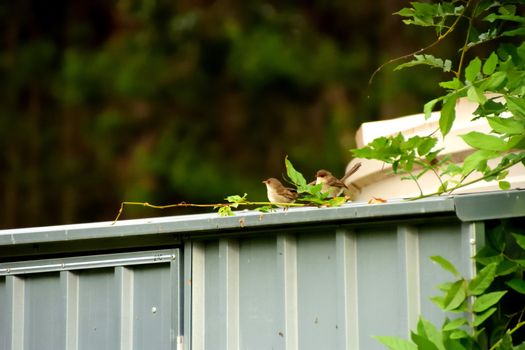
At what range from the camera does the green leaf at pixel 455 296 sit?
3521 mm

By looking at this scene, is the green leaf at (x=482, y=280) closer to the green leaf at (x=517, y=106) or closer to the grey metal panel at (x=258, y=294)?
the green leaf at (x=517, y=106)

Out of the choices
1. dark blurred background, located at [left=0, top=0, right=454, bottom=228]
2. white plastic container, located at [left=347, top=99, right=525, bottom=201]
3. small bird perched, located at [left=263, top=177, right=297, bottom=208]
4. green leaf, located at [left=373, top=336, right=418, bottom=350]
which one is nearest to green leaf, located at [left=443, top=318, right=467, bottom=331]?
green leaf, located at [left=373, top=336, right=418, bottom=350]

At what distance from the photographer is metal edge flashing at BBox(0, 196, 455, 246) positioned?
12.3ft

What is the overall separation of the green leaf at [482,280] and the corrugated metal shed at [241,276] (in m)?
0.11

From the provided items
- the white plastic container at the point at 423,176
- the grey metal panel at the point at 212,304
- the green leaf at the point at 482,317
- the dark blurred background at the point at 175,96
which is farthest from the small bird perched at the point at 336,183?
the dark blurred background at the point at 175,96

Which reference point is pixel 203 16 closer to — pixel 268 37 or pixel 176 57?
pixel 176 57

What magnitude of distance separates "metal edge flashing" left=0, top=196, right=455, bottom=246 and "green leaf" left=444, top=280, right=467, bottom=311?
0.80ft

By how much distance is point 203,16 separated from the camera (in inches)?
672

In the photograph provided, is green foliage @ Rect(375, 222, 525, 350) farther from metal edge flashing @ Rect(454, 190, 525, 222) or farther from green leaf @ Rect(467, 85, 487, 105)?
green leaf @ Rect(467, 85, 487, 105)

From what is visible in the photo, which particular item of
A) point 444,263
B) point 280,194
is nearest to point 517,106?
point 444,263

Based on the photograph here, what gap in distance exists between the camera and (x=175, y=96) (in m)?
16.5

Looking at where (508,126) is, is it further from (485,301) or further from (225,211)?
(225,211)

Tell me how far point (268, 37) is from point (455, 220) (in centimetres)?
1162

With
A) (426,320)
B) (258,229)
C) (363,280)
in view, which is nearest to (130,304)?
(258,229)
